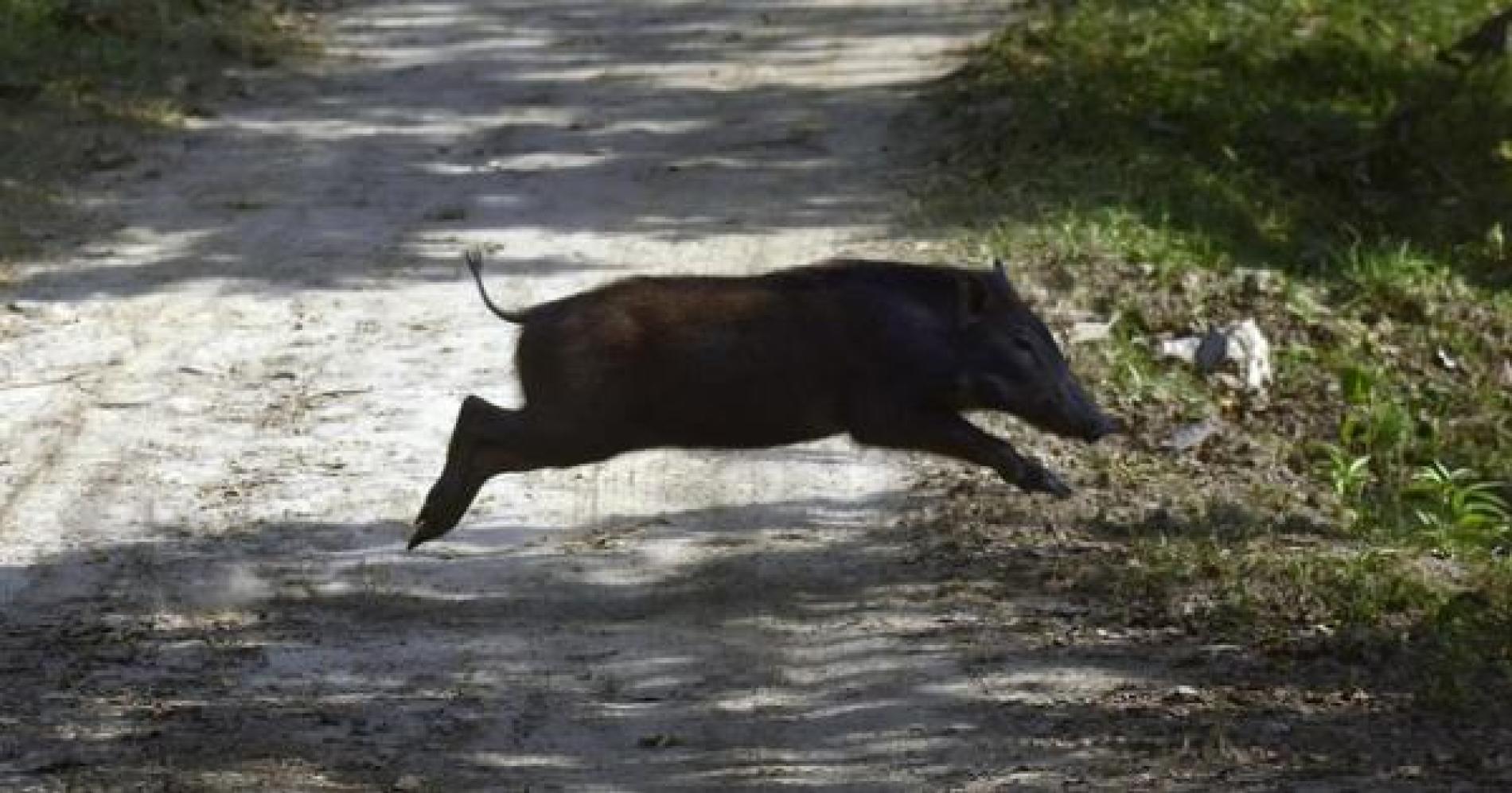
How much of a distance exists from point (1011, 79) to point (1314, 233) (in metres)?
2.10

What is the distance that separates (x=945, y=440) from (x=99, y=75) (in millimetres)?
8443

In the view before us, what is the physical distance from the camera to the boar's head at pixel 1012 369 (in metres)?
8.51

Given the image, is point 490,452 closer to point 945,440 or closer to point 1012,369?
point 945,440

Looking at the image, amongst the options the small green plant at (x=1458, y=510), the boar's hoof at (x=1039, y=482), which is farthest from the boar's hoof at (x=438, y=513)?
the small green plant at (x=1458, y=510)

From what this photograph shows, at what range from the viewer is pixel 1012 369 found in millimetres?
8547

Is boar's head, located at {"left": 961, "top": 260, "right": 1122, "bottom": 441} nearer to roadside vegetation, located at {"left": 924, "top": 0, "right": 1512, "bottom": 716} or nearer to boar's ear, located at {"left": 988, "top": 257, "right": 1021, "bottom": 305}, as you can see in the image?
boar's ear, located at {"left": 988, "top": 257, "right": 1021, "bottom": 305}

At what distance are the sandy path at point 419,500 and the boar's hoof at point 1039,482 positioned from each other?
0.40m

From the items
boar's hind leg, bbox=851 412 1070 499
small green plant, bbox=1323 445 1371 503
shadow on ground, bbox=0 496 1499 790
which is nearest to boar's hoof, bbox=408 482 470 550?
shadow on ground, bbox=0 496 1499 790

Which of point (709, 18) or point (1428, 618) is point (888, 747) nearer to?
point (1428, 618)

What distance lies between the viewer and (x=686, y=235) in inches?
513

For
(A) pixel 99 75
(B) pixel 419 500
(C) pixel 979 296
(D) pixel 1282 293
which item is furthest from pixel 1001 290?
(A) pixel 99 75

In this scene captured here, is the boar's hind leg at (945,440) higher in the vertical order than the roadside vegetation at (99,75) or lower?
higher

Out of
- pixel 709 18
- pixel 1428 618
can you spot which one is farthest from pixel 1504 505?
pixel 709 18

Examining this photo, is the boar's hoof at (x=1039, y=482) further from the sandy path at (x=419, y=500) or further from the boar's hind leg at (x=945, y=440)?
the sandy path at (x=419, y=500)
